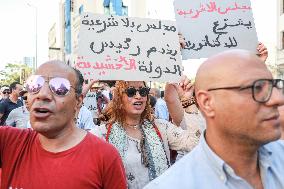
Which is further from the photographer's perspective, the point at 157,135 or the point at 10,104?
the point at 10,104

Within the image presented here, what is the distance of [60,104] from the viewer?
103 inches

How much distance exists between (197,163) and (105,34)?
230cm

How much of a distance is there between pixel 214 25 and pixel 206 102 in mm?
2318

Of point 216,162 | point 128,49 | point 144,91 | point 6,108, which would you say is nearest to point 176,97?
point 144,91

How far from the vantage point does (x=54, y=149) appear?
258 centimetres

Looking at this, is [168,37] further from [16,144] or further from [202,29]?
[16,144]

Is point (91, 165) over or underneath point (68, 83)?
underneath

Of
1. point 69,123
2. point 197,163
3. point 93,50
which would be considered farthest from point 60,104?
point 93,50

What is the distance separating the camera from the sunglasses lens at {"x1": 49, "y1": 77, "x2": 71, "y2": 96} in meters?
2.60

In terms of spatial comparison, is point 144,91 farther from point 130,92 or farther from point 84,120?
point 84,120

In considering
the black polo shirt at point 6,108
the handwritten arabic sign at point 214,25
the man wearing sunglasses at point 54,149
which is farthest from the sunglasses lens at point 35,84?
the black polo shirt at point 6,108

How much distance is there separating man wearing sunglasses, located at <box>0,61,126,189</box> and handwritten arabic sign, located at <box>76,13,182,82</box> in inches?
48.2

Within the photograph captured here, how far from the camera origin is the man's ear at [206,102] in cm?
200

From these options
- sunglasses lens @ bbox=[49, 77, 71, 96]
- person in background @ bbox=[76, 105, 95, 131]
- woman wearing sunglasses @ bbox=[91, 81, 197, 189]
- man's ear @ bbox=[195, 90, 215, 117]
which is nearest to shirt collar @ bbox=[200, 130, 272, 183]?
man's ear @ bbox=[195, 90, 215, 117]
